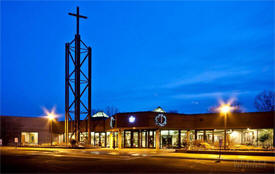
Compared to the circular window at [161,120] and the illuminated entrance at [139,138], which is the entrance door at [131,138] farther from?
the circular window at [161,120]

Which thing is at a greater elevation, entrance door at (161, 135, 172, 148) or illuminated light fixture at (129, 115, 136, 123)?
illuminated light fixture at (129, 115, 136, 123)

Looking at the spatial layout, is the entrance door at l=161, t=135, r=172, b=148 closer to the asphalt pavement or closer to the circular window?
the circular window

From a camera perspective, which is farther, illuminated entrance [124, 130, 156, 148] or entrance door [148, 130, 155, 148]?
illuminated entrance [124, 130, 156, 148]

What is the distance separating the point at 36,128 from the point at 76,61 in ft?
85.9

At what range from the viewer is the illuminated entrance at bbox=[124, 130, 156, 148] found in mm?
44625

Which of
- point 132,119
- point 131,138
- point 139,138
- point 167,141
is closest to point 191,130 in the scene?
point 167,141

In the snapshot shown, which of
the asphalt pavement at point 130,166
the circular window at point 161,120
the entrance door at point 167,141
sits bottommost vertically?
the entrance door at point 167,141

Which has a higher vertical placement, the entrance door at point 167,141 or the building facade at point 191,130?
the building facade at point 191,130

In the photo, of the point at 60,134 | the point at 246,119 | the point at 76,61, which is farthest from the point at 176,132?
the point at 60,134

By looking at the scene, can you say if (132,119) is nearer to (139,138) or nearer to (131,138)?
(139,138)

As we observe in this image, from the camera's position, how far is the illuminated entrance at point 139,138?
44.6m

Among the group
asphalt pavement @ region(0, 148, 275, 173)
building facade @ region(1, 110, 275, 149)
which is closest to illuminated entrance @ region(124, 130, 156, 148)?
building facade @ region(1, 110, 275, 149)

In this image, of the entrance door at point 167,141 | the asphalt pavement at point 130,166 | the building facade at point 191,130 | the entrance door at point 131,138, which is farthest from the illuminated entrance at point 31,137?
the asphalt pavement at point 130,166

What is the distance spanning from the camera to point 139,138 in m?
45.8
